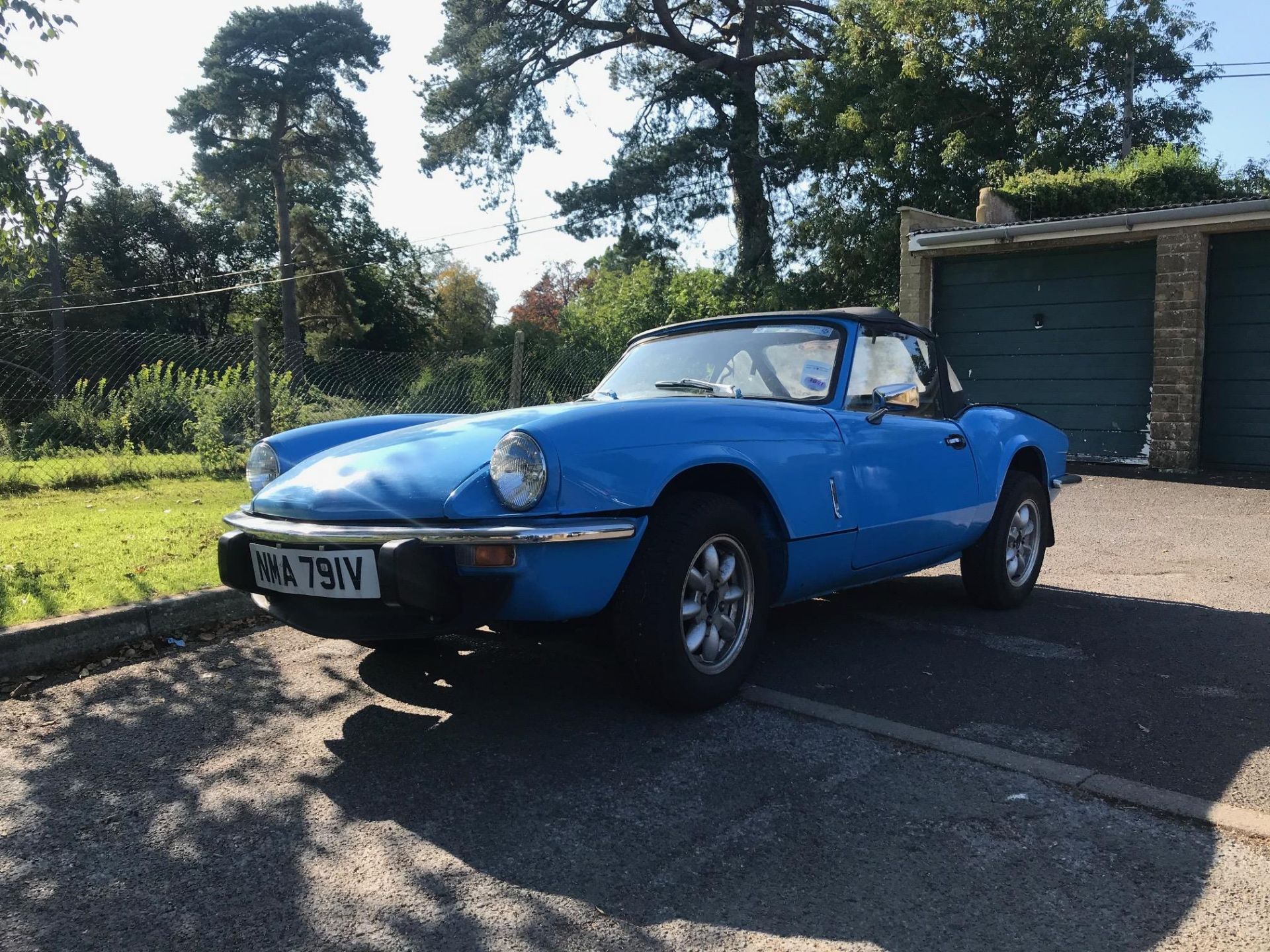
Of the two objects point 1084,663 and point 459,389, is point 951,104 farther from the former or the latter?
point 1084,663

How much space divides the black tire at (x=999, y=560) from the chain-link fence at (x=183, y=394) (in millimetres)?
4508

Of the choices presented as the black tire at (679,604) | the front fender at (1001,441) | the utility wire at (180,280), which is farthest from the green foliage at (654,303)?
the black tire at (679,604)

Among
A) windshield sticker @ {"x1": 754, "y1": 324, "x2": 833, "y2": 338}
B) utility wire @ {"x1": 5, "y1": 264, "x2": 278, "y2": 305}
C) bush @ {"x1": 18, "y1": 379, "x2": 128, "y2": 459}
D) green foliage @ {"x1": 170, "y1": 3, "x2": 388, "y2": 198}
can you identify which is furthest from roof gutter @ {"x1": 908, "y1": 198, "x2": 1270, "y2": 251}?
utility wire @ {"x1": 5, "y1": 264, "x2": 278, "y2": 305}

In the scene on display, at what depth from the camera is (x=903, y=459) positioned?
3801 mm

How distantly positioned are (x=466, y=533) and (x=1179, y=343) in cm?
1063

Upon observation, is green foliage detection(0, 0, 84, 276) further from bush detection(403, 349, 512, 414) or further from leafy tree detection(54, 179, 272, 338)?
leafy tree detection(54, 179, 272, 338)

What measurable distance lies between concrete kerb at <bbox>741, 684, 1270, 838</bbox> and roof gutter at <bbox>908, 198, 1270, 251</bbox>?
9646 millimetres

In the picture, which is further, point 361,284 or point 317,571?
point 361,284

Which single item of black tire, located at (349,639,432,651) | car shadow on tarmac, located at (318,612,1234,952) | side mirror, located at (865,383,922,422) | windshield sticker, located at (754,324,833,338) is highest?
windshield sticker, located at (754,324,833,338)

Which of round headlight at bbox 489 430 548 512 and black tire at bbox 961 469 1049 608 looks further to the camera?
black tire at bbox 961 469 1049 608

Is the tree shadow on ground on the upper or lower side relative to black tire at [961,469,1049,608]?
lower

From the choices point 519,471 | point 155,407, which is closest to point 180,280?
point 155,407

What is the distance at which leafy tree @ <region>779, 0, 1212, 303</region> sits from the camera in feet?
65.6

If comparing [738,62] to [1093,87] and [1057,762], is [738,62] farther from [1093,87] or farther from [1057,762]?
[1057,762]
